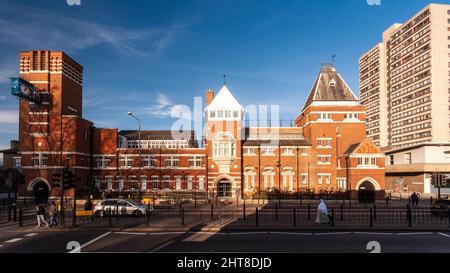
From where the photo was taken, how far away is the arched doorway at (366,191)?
49.4 metres

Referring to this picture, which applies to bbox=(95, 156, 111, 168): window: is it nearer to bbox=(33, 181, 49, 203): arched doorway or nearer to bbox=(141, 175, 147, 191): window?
bbox=(141, 175, 147, 191): window

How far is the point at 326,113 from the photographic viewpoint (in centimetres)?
5856

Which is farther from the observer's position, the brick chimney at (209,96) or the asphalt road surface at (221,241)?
the brick chimney at (209,96)

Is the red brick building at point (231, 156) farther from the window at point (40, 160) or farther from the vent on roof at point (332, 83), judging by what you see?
the window at point (40, 160)

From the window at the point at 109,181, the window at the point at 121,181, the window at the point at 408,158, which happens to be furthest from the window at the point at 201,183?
the window at the point at 408,158

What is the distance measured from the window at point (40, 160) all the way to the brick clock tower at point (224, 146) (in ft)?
81.8

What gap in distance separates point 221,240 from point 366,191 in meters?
40.9

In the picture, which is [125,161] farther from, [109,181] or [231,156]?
[231,156]

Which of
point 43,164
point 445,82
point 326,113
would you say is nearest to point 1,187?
point 43,164

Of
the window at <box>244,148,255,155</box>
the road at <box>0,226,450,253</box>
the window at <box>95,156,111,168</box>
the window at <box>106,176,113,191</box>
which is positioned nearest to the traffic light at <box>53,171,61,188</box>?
the road at <box>0,226,450,253</box>

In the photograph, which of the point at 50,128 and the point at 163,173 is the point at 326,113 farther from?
the point at 50,128

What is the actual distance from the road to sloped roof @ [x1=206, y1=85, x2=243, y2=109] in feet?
128
